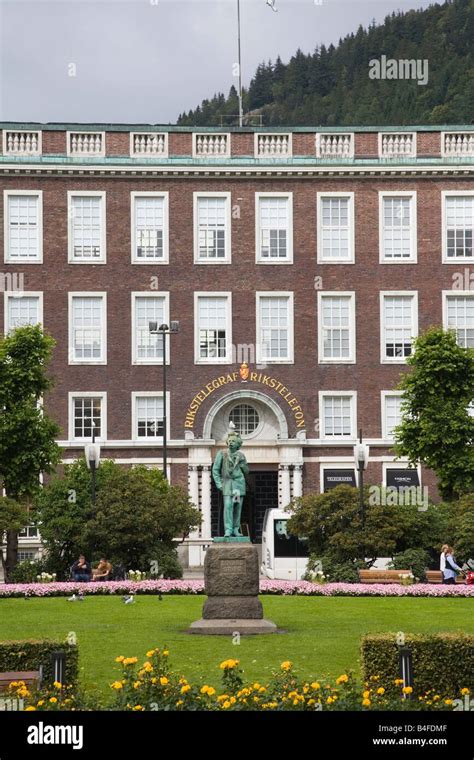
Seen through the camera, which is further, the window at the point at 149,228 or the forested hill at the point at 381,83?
the forested hill at the point at 381,83

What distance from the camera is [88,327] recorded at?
68.1m

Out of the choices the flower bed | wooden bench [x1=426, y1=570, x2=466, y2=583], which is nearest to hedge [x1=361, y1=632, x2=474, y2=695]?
the flower bed

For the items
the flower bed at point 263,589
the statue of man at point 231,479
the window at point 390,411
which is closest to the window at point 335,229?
the window at point 390,411

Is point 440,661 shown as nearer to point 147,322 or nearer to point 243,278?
point 147,322

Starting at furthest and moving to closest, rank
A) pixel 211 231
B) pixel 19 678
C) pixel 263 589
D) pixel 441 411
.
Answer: pixel 211 231 < pixel 441 411 < pixel 263 589 < pixel 19 678

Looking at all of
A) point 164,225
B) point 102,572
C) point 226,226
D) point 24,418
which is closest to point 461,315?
point 226,226

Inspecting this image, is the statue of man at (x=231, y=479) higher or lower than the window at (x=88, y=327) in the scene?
lower

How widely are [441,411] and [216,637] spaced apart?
27728mm

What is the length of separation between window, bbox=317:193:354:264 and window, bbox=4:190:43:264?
1276 cm

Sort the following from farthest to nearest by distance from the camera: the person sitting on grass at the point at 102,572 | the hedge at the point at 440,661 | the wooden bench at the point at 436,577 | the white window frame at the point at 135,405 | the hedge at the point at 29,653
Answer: the white window frame at the point at 135,405, the wooden bench at the point at 436,577, the person sitting on grass at the point at 102,572, the hedge at the point at 440,661, the hedge at the point at 29,653

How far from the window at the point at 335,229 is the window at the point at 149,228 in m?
7.11

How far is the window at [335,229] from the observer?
6881cm

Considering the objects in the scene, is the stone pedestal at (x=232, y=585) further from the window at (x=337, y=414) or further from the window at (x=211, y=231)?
the window at (x=211, y=231)

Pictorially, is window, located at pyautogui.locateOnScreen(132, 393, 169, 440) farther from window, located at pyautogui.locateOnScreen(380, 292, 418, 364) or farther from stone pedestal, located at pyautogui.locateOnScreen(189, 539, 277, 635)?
stone pedestal, located at pyautogui.locateOnScreen(189, 539, 277, 635)
